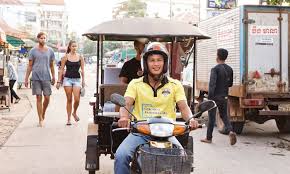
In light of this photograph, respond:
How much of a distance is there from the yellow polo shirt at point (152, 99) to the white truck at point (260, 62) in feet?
18.4

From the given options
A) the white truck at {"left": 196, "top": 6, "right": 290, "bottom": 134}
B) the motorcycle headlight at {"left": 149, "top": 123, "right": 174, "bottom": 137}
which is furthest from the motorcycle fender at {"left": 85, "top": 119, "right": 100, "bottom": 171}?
the white truck at {"left": 196, "top": 6, "right": 290, "bottom": 134}

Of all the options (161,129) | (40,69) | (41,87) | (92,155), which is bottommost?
(92,155)

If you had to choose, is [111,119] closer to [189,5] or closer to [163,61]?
[163,61]

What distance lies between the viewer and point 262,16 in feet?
33.3

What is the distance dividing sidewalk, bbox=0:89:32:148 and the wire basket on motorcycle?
18.2ft

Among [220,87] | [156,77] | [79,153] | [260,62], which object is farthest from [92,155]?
[260,62]

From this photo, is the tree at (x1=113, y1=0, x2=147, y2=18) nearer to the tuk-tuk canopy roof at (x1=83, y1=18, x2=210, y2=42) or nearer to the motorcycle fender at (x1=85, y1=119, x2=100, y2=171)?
the tuk-tuk canopy roof at (x1=83, y1=18, x2=210, y2=42)

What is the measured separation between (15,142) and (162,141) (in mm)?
5523

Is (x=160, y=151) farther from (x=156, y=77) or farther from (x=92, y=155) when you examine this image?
(x=92, y=155)

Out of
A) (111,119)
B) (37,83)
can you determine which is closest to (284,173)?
(111,119)

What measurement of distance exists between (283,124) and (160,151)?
7.91m

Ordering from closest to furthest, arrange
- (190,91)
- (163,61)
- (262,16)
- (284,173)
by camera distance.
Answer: (163,61), (190,91), (284,173), (262,16)

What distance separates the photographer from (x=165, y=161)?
11.8 ft

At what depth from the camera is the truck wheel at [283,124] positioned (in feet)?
35.9
